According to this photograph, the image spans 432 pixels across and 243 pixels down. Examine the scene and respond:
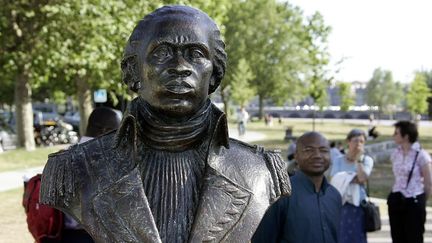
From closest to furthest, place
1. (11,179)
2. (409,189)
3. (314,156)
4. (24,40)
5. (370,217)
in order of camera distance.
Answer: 1. (314,156)
2. (370,217)
3. (409,189)
4. (11,179)
5. (24,40)

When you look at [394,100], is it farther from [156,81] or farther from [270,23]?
[156,81]

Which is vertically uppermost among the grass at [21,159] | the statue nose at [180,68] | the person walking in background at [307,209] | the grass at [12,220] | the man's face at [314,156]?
the statue nose at [180,68]

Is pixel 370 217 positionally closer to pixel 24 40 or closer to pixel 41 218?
pixel 41 218

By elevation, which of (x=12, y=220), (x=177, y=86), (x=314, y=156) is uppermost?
(x=177, y=86)

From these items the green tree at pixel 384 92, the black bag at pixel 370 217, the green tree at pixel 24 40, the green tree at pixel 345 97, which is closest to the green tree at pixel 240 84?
the green tree at pixel 345 97

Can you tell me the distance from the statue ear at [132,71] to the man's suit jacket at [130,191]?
6.0 inches

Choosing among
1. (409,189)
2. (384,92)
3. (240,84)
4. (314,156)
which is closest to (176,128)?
(314,156)

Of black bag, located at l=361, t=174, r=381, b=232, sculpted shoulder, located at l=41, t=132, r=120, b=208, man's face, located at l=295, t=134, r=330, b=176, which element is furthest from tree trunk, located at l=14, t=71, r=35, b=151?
sculpted shoulder, located at l=41, t=132, r=120, b=208

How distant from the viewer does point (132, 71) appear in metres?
2.25

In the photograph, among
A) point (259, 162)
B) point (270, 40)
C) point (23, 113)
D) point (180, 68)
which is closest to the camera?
point (180, 68)

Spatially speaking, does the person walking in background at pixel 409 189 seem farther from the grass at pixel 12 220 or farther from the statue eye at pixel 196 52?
the statue eye at pixel 196 52

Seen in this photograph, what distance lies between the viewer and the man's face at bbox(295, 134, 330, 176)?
446 centimetres

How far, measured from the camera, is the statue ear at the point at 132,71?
223cm

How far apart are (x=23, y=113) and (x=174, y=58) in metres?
17.5
